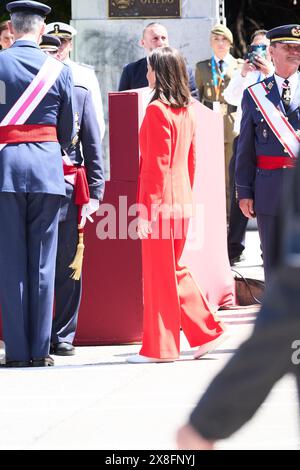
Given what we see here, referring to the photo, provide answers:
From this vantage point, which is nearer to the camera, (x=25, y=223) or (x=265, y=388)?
(x=265, y=388)

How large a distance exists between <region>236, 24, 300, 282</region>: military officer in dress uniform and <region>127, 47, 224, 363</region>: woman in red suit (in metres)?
0.39

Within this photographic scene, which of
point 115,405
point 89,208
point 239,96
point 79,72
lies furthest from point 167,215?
point 239,96

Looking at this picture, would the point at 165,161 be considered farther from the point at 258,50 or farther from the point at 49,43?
the point at 258,50

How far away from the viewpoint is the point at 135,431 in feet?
17.4

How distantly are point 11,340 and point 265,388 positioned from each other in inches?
188

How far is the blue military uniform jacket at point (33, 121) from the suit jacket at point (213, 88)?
5237mm

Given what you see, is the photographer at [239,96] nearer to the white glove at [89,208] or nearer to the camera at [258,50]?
the camera at [258,50]

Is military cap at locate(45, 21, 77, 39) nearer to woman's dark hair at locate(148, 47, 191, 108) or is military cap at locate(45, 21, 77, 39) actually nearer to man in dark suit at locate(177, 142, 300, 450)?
woman's dark hair at locate(148, 47, 191, 108)

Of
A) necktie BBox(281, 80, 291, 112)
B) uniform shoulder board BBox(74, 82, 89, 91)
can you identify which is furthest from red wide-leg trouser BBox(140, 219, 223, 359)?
uniform shoulder board BBox(74, 82, 89, 91)

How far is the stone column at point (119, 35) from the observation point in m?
13.1

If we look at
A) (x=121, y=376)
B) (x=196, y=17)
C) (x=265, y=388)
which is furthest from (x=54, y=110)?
(x=196, y=17)

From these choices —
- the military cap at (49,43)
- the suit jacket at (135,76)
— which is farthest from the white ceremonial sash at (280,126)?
the suit jacket at (135,76)

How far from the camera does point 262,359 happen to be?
2605 mm
